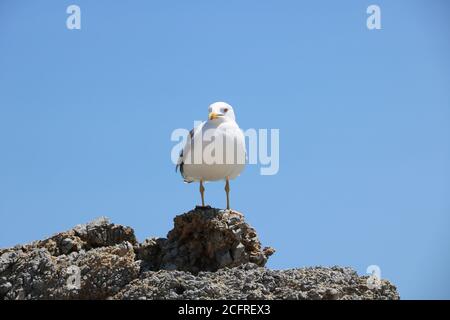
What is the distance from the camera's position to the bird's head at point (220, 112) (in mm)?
19164

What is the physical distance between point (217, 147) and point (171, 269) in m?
3.23

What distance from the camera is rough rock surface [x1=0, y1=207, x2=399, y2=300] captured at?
14477 millimetres

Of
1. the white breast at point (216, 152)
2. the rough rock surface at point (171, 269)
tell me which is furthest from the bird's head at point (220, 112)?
the rough rock surface at point (171, 269)

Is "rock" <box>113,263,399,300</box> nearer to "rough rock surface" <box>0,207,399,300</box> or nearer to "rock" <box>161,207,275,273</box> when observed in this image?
"rough rock surface" <box>0,207,399,300</box>

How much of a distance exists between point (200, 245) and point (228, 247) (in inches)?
23.2

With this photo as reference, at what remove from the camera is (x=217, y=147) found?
1906 cm

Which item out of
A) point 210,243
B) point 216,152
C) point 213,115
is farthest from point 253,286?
point 213,115

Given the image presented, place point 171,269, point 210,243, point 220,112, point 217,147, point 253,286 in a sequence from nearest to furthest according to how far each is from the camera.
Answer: point 253,286 < point 171,269 < point 210,243 < point 217,147 < point 220,112

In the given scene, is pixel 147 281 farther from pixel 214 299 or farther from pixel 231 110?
pixel 231 110

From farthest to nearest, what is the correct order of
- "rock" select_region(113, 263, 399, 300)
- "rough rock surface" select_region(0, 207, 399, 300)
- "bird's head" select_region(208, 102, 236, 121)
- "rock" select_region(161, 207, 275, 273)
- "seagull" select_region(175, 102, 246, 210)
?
"bird's head" select_region(208, 102, 236, 121)
"seagull" select_region(175, 102, 246, 210)
"rock" select_region(161, 207, 275, 273)
"rough rock surface" select_region(0, 207, 399, 300)
"rock" select_region(113, 263, 399, 300)

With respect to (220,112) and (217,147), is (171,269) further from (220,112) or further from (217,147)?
(220,112)

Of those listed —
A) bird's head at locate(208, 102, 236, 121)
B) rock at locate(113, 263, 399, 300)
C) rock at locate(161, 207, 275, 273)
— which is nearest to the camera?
rock at locate(113, 263, 399, 300)

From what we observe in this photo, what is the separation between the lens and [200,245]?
17.5m

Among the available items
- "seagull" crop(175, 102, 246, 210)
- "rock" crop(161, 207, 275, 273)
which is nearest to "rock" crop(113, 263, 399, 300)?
"rock" crop(161, 207, 275, 273)
